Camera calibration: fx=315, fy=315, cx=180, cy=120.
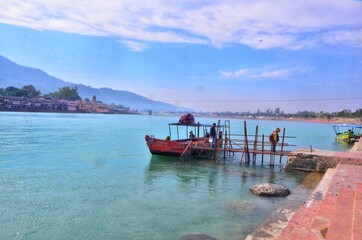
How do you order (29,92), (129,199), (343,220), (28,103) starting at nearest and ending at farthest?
(343,220) < (129,199) < (28,103) < (29,92)

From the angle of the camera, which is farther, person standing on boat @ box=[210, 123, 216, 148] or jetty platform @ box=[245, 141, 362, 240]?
person standing on boat @ box=[210, 123, 216, 148]

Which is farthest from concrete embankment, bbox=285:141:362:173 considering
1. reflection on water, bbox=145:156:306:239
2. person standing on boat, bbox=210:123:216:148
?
person standing on boat, bbox=210:123:216:148

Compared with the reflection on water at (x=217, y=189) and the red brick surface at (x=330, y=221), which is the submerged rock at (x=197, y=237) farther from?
the red brick surface at (x=330, y=221)

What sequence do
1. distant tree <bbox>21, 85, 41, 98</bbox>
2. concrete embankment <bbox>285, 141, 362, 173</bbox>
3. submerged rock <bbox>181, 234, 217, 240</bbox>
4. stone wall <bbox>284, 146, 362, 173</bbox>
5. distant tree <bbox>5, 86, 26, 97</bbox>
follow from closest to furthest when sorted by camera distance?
submerged rock <bbox>181, 234, 217, 240</bbox>
concrete embankment <bbox>285, 141, 362, 173</bbox>
stone wall <bbox>284, 146, 362, 173</bbox>
distant tree <bbox>5, 86, 26, 97</bbox>
distant tree <bbox>21, 85, 41, 98</bbox>

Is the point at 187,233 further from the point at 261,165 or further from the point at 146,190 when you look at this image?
the point at 261,165

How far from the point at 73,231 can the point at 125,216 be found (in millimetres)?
1955

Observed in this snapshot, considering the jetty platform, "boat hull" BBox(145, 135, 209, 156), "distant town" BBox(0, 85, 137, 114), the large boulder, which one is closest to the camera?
the jetty platform

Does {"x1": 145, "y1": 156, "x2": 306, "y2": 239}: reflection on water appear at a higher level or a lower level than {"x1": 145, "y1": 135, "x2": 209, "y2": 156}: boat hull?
lower

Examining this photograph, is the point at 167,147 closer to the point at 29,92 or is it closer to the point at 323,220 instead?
the point at 323,220

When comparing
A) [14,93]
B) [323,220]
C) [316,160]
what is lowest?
[316,160]

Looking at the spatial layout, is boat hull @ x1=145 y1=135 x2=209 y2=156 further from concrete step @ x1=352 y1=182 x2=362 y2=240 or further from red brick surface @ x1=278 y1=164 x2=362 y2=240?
concrete step @ x1=352 y1=182 x2=362 y2=240

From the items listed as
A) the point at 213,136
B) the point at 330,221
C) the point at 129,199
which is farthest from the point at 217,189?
the point at 213,136

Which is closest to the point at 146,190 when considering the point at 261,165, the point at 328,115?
the point at 261,165

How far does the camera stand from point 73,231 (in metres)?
9.77
